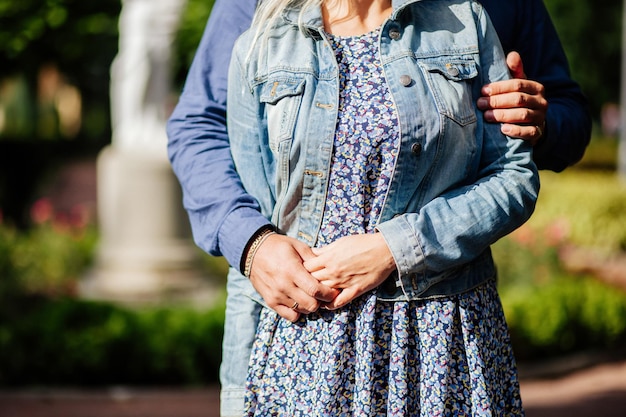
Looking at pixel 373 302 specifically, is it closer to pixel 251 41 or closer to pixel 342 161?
pixel 342 161

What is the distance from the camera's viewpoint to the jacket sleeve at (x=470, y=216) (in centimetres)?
168

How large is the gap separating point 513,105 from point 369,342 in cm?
61

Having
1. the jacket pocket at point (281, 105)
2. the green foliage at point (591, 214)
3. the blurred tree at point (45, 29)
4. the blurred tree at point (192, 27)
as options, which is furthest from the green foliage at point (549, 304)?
the blurred tree at point (192, 27)

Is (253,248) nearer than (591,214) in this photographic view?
Yes

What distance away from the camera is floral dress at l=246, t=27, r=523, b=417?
169 centimetres

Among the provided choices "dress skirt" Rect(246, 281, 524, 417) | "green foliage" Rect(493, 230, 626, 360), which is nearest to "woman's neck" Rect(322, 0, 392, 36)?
"dress skirt" Rect(246, 281, 524, 417)

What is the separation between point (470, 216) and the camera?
170 centimetres

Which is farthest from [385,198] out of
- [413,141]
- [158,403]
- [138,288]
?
[138,288]

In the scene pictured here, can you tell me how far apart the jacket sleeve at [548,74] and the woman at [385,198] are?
0.22 meters

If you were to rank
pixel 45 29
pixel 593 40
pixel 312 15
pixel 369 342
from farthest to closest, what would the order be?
1. pixel 593 40
2. pixel 45 29
3. pixel 312 15
4. pixel 369 342

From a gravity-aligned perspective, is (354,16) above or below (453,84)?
above

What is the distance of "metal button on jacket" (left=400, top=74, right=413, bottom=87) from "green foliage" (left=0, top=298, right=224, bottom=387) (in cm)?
402

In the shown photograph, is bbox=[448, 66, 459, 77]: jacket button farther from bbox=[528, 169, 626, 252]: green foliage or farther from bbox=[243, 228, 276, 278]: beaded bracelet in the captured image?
bbox=[528, 169, 626, 252]: green foliage

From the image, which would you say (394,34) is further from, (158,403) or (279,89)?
(158,403)
